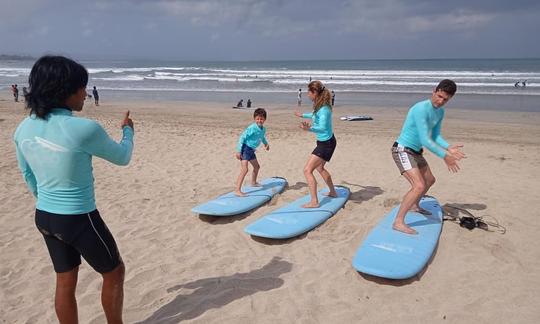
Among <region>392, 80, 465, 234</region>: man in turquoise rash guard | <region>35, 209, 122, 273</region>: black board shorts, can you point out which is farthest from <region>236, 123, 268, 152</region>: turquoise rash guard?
<region>35, 209, 122, 273</region>: black board shorts

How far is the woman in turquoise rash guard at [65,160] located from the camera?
2.22m

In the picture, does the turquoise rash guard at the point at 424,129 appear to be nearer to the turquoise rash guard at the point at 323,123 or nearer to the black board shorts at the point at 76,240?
the turquoise rash guard at the point at 323,123

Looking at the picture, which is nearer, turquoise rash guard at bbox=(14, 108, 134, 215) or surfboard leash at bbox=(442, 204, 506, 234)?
turquoise rash guard at bbox=(14, 108, 134, 215)

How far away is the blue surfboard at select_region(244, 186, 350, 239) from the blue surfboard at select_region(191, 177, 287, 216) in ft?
1.63

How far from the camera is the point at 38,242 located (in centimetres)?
488

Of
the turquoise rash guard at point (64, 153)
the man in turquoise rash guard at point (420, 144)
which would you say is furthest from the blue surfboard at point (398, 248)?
the turquoise rash guard at point (64, 153)

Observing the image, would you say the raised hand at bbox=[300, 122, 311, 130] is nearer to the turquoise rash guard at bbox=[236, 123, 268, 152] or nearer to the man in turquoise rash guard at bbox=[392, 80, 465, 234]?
the man in turquoise rash guard at bbox=[392, 80, 465, 234]

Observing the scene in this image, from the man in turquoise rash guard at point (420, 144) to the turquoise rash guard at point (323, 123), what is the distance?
3.48 feet

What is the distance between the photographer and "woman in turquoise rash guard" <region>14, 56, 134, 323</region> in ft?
7.29

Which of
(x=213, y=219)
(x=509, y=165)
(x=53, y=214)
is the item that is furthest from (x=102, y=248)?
(x=509, y=165)

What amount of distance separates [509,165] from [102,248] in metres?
9.13

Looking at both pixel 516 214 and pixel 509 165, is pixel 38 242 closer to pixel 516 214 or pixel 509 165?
pixel 516 214

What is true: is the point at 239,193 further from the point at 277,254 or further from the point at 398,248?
the point at 398,248

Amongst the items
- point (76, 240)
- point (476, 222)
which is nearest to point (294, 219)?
point (476, 222)
